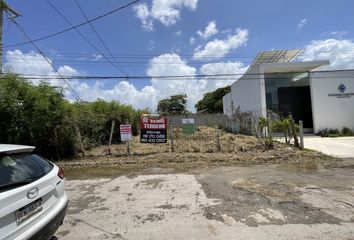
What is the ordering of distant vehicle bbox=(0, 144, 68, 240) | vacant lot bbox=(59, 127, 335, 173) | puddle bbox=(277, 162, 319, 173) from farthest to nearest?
vacant lot bbox=(59, 127, 335, 173)
puddle bbox=(277, 162, 319, 173)
distant vehicle bbox=(0, 144, 68, 240)

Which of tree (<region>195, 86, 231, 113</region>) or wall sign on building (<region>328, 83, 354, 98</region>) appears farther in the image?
tree (<region>195, 86, 231, 113</region>)

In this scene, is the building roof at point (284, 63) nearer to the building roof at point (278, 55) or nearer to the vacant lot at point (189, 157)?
the building roof at point (278, 55)

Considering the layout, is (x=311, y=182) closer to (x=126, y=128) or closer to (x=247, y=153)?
(x=247, y=153)

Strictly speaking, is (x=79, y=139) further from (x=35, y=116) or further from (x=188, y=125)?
(x=188, y=125)

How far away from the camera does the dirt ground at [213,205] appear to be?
4.72 m

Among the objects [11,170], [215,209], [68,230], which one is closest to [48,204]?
[11,170]

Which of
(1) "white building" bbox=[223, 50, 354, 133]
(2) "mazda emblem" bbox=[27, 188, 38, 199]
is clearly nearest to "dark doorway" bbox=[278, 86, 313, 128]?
(1) "white building" bbox=[223, 50, 354, 133]

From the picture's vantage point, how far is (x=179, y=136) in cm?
1733

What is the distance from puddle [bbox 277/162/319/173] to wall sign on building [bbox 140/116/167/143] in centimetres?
537

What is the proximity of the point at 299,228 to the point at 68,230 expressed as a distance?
3.61 meters

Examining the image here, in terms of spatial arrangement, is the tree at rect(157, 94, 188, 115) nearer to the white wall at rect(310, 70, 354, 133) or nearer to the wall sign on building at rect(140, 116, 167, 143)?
the white wall at rect(310, 70, 354, 133)

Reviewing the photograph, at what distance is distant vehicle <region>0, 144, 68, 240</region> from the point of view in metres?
3.08

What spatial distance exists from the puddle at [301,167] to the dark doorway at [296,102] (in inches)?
665

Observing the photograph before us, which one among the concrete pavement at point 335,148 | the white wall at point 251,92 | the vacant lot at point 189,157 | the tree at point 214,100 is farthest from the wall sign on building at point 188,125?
the tree at point 214,100
